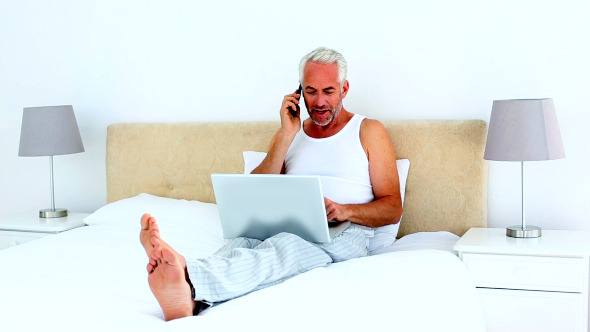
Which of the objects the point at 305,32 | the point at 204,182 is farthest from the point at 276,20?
the point at 204,182

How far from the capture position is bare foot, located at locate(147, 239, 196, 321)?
1.66m

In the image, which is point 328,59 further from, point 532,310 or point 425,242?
point 532,310

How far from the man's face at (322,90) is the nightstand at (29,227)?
1.25 metres

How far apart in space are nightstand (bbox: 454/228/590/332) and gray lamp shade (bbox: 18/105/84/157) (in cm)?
184

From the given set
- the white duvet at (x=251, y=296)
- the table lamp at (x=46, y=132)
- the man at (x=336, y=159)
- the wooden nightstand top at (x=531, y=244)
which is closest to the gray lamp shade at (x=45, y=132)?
the table lamp at (x=46, y=132)

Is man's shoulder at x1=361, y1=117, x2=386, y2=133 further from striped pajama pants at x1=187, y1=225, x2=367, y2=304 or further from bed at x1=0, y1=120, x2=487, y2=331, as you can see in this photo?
striped pajama pants at x1=187, y1=225, x2=367, y2=304

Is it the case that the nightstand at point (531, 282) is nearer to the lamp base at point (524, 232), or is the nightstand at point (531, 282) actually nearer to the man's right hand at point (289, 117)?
the lamp base at point (524, 232)

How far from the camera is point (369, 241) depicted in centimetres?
257

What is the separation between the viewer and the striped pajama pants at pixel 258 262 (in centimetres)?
176

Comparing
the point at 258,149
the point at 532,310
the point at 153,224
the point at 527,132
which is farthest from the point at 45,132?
the point at 532,310

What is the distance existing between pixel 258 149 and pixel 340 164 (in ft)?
1.73

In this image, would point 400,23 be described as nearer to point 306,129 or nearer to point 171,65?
point 306,129

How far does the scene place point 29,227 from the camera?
3.07 m

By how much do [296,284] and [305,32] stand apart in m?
1.40
